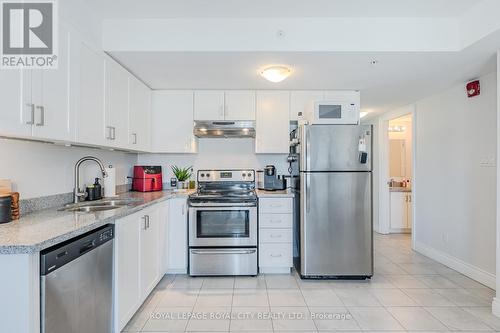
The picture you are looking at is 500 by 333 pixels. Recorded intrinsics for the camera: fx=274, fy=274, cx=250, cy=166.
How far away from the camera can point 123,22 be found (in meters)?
2.32

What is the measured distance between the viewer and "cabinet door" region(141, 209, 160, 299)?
7.52 feet

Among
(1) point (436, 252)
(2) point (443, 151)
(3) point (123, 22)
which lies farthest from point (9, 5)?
(1) point (436, 252)

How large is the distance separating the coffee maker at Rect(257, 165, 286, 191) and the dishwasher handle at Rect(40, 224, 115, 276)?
2.12 meters

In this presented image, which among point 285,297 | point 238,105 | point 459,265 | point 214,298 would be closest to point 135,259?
point 214,298

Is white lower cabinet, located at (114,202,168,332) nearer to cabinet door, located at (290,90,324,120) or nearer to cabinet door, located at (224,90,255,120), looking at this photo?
cabinet door, located at (224,90,255,120)

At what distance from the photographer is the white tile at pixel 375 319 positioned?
2.09 metres

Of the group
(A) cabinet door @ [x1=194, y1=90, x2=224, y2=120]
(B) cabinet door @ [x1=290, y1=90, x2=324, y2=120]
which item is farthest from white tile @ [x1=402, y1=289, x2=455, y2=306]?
(A) cabinet door @ [x1=194, y1=90, x2=224, y2=120]

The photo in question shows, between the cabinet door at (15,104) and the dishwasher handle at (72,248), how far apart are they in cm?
64

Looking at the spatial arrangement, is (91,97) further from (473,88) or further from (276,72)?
(473,88)

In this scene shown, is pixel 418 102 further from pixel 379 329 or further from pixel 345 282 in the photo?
pixel 379 329

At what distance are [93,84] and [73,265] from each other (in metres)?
1.39

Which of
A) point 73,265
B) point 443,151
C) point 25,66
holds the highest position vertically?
point 25,66

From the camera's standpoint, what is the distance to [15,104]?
1420mm

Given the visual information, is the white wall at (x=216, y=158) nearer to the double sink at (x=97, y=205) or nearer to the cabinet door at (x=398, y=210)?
the double sink at (x=97, y=205)
